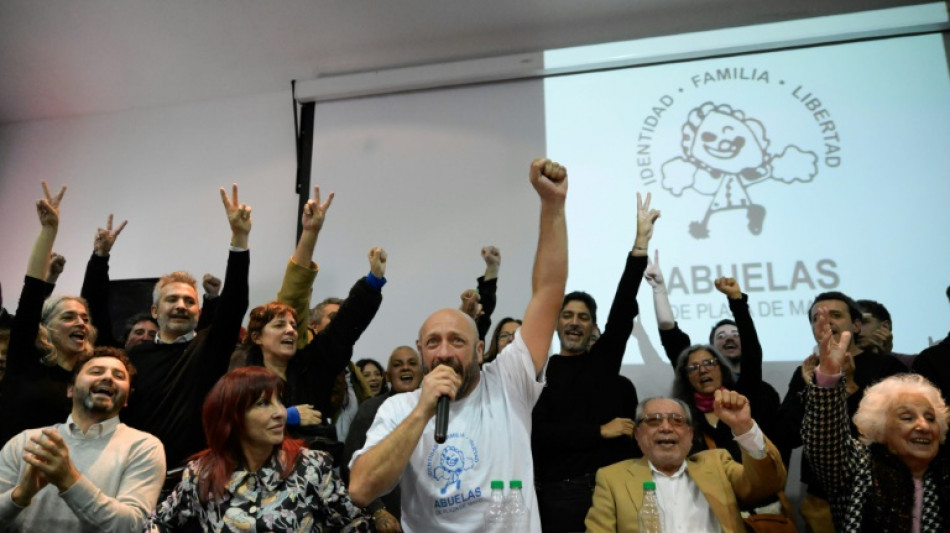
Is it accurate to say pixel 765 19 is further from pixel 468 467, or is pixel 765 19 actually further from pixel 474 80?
pixel 468 467

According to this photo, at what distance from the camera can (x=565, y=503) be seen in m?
2.78

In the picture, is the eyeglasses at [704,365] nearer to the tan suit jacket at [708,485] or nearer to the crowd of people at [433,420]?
the crowd of people at [433,420]

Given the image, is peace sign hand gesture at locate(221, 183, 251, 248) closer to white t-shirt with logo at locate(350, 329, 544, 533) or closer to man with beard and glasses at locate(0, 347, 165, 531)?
man with beard and glasses at locate(0, 347, 165, 531)

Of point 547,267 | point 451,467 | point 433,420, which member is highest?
point 547,267

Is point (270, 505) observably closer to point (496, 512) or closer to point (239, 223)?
point (496, 512)

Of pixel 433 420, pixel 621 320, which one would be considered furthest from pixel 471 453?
pixel 621 320

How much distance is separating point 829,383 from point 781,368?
1847 millimetres

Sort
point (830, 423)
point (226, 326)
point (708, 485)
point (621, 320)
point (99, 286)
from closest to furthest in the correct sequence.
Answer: point (830, 423), point (708, 485), point (226, 326), point (621, 320), point (99, 286)

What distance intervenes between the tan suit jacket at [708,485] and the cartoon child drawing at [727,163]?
2.12 metres

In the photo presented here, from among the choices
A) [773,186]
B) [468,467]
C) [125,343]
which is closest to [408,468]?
[468,467]

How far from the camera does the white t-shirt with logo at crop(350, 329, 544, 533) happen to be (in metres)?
1.85

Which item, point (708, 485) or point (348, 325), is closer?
point (708, 485)

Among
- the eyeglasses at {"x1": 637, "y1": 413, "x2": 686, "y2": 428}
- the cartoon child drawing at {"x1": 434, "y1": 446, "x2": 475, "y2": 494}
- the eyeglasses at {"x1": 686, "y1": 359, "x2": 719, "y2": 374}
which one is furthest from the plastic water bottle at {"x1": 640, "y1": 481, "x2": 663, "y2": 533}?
the eyeglasses at {"x1": 686, "y1": 359, "x2": 719, "y2": 374}

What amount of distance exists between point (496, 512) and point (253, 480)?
657mm
